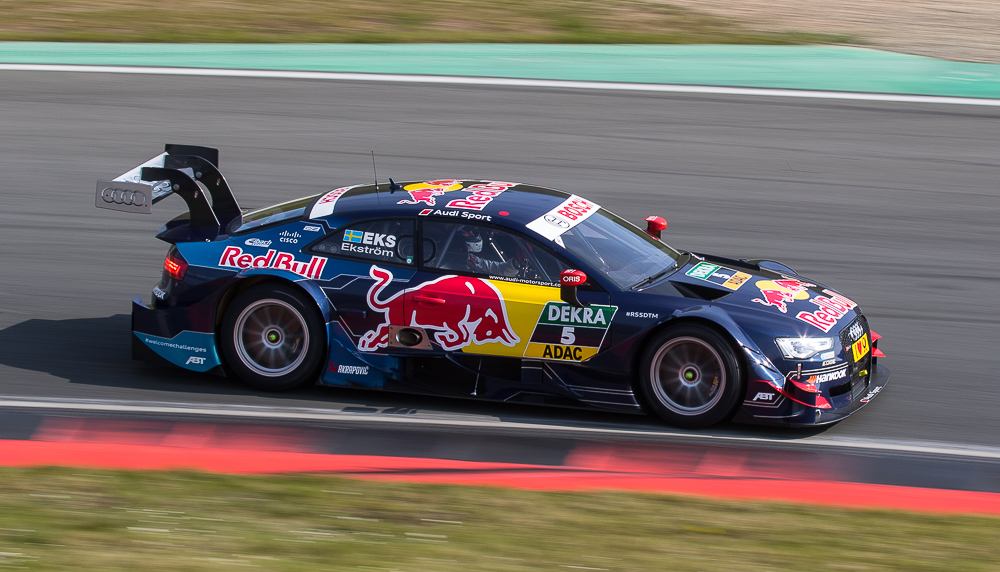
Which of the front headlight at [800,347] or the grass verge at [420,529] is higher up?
the front headlight at [800,347]

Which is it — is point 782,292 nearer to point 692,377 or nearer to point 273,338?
point 692,377

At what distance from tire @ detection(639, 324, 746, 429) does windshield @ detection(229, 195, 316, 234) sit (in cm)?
254

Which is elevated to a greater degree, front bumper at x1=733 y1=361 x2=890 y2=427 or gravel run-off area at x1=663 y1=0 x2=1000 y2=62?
gravel run-off area at x1=663 y1=0 x2=1000 y2=62

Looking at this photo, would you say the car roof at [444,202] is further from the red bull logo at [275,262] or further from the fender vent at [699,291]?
the fender vent at [699,291]

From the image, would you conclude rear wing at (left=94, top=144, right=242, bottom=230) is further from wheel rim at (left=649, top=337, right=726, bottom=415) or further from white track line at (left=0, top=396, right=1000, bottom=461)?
wheel rim at (left=649, top=337, right=726, bottom=415)

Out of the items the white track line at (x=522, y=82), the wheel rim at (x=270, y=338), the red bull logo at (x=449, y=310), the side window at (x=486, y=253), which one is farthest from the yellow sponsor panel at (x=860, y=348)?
the white track line at (x=522, y=82)

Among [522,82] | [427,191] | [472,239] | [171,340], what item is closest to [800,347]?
[472,239]

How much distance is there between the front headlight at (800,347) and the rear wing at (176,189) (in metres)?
3.79

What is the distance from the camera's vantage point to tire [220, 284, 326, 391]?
722cm

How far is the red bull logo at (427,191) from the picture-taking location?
Answer: 7336 mm

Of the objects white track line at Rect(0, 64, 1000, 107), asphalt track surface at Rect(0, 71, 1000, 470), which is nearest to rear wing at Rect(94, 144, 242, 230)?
asphalt track surface at Rect(0, 71, 1000, 470)

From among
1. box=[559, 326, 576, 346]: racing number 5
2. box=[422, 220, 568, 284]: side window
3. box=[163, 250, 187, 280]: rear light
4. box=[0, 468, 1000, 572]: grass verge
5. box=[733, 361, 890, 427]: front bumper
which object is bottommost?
box=[0, 468, 1000, 572]: grass verge

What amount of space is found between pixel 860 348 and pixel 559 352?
6.24 ft

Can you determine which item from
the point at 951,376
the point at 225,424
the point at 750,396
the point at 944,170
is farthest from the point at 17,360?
the point at 944,170
